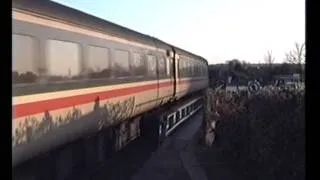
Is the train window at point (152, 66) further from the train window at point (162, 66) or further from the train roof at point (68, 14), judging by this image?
the train roof at point (68, 14)

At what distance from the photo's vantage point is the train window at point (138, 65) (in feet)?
53.0

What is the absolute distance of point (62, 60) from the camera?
9617 mm

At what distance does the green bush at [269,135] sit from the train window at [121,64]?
2.72m

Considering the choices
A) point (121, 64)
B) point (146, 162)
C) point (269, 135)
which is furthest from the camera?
point (121, 64)

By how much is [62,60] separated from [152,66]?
976 centimetres

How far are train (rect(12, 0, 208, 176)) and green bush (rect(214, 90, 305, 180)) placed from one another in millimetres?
2465

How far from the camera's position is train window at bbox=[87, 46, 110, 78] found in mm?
11164

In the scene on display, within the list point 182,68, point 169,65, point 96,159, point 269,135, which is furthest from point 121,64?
point 182,68

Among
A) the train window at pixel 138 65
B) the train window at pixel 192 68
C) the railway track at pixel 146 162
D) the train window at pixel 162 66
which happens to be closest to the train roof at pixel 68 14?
the train window at pixel 138 65

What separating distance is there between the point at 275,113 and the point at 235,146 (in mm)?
2600

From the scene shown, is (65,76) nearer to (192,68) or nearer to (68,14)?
(68,14)

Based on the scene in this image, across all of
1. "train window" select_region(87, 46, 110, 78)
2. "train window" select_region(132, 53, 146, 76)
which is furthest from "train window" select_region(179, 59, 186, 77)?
"train window" select_region(87, 46, 110, 78)

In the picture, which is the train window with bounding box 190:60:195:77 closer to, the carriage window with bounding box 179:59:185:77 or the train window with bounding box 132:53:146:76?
the carriage window with bounding box 179:59:185:77
